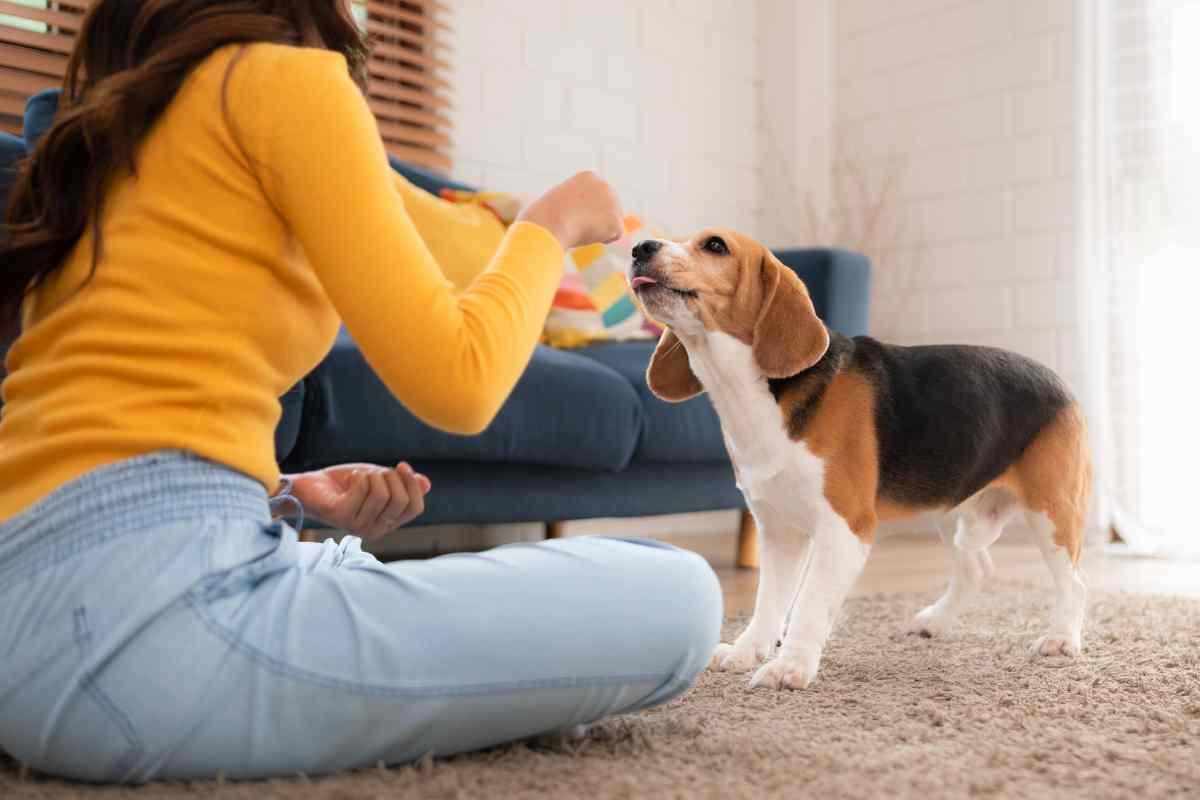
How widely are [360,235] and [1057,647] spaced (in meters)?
1.32

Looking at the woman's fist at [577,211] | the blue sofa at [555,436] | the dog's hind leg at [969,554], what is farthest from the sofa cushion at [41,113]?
the dog's hind leg at [969,554]

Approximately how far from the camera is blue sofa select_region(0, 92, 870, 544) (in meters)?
2.12

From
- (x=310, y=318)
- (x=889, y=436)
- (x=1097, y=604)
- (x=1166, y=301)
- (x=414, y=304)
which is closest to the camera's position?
(x=414, y=304)

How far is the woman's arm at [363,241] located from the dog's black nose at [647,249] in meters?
0.69

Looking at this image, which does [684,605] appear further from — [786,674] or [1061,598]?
[1061,598]

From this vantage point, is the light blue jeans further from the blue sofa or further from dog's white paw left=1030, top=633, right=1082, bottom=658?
the blue sofa

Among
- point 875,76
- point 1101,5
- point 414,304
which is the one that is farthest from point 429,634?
point 875,76

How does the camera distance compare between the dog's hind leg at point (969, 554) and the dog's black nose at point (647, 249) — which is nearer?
the dog's black nose at point (647, 249)

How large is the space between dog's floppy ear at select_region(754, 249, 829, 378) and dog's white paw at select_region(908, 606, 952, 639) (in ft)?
1.91

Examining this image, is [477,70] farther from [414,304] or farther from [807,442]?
[414,304]

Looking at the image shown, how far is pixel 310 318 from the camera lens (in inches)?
40.5

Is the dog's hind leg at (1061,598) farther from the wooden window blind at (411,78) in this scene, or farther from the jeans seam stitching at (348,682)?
the wooden window blind at (411,78)

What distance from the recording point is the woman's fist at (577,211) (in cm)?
107

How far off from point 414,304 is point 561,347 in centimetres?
220
